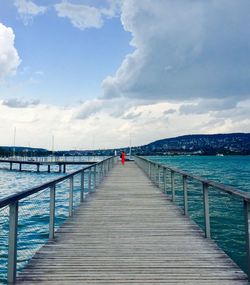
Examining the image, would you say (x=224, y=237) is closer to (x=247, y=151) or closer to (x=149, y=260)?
(x=149, y=260)

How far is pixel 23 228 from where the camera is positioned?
34.2ft

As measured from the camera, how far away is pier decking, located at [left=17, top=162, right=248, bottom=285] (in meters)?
3.38

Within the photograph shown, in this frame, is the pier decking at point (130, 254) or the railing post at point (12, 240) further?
the pier decking at point (130, 254)

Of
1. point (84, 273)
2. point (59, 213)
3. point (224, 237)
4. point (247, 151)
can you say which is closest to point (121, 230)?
point (84, 273)

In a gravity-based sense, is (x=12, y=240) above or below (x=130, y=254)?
above

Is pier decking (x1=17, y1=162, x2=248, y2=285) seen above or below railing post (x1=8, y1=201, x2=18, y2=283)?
below

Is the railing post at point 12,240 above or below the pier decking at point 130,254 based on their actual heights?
above

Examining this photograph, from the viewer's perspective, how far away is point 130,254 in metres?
4.17

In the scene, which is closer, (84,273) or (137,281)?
(137,281)

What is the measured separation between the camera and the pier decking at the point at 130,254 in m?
3.38

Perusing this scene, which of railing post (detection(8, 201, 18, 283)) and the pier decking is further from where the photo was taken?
the pier decking

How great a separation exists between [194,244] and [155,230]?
3.40 ft

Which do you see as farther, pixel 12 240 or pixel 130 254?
pixel 130 254

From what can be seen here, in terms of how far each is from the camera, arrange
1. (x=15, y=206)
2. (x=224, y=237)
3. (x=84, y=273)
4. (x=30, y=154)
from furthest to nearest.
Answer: (x=30, y=154) → (x=224, y=237) → (x=84, y=273) → (x=15, y=206)
